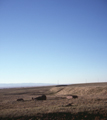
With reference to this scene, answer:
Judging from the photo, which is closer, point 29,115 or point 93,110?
point 29,115

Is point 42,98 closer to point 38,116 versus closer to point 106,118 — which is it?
point 38,116

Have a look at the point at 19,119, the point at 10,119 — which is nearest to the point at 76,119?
the point at 19,119

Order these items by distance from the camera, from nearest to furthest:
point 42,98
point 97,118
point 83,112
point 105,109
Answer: point 97,118, point 83,112, point 105,109, point 42,98

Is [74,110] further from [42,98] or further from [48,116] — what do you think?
[42,98]

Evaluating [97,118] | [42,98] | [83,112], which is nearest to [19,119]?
[83,112]

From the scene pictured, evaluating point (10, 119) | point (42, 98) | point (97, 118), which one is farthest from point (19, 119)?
point (42, 98)

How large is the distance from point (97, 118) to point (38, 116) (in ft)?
16.9

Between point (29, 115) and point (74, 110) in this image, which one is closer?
point (29, 115)

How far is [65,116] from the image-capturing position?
10.4 meters

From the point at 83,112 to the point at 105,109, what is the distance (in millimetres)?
2480

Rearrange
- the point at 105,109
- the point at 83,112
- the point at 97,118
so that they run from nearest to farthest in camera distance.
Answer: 1. the point at 97,118
2. the point at 83,112
3. the point at 105,109


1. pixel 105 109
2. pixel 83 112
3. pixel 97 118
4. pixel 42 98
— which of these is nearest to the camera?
pixel 97 118

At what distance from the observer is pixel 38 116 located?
34.1 feet

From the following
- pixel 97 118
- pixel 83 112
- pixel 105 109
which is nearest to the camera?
pixel 97 118
